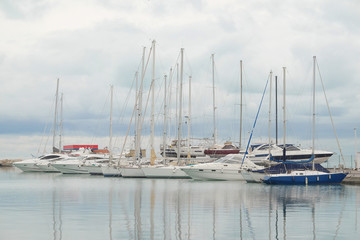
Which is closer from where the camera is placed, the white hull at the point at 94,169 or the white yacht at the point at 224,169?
the white yacht at the point at 224,169

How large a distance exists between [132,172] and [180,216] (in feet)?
140

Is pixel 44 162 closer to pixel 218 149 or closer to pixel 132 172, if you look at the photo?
pixel 132 172

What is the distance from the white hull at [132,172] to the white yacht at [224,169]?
330 inches

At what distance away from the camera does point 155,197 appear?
134 ft

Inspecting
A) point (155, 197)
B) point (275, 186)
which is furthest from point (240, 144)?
point (155, 197)

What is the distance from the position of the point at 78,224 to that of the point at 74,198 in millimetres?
15610

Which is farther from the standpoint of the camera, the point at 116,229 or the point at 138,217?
the point at 138,217

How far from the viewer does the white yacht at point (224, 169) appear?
61938 millimetres

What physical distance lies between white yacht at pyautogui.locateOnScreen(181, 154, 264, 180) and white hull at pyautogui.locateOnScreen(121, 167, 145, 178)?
839 cm

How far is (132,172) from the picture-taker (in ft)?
231

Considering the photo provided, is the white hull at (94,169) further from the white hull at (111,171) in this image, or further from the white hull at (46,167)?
the white hull at (46,167)

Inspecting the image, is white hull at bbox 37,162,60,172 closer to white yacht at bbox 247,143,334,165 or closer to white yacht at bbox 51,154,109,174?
white yacht at bbox 51,154,109,174

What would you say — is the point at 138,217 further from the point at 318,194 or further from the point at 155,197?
the point at 318,194

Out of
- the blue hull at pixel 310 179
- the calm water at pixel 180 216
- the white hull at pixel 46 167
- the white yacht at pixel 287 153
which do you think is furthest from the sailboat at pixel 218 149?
the calm water at pixel 180 216
